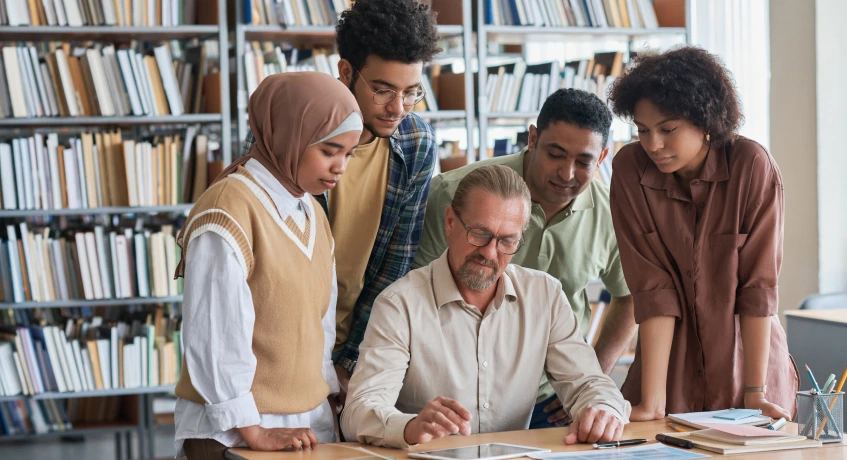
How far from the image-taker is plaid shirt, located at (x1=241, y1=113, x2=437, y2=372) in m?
2.51

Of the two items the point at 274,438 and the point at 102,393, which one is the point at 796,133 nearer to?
the point at 102,393

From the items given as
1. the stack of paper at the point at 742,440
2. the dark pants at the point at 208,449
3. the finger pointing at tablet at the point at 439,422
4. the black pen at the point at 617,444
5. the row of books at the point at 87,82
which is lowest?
the black pen at the point at 617,444

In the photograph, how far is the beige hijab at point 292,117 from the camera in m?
1.94

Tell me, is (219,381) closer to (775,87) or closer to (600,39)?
(600,39)

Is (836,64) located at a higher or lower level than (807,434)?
higher

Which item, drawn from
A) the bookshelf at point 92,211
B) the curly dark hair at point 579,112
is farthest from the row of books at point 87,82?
the curly dark hair at point 579,112

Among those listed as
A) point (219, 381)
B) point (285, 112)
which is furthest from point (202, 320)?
point (285, 112)

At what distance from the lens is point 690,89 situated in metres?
2.19

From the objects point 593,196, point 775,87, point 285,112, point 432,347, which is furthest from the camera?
point 775,87

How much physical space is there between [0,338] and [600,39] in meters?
3.35

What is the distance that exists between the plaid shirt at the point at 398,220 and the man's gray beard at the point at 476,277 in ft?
1.14

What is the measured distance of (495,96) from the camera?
483cm

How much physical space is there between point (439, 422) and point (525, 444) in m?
0.24

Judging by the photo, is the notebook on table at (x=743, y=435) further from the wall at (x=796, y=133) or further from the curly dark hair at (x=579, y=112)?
the wall at (x=796, y=133)
